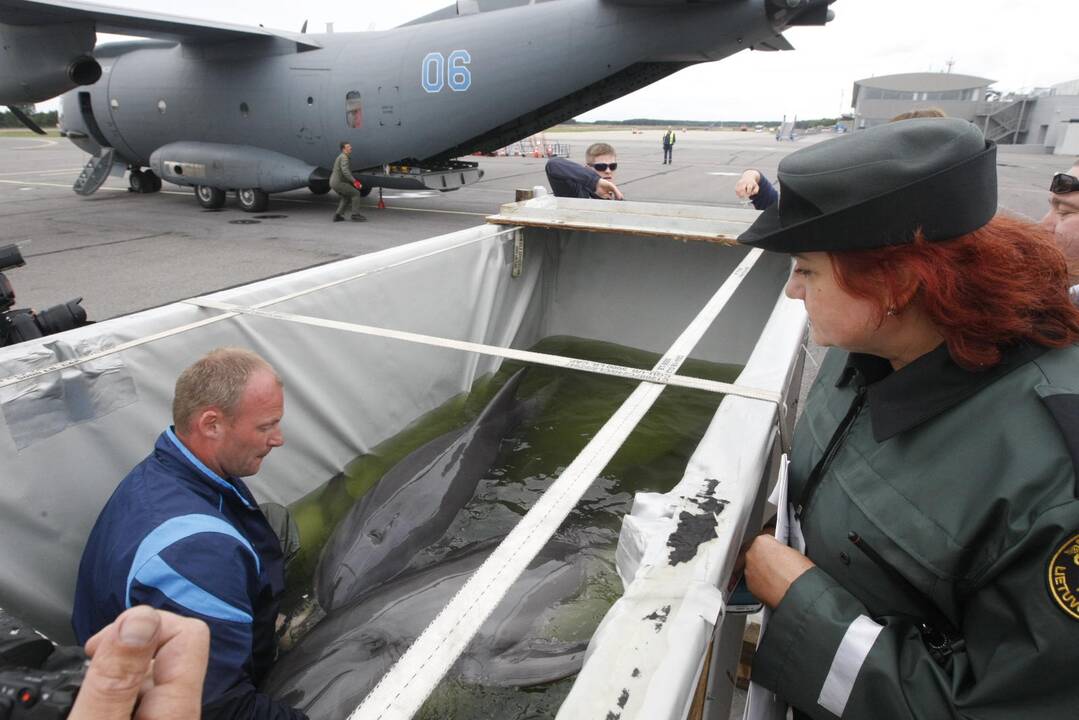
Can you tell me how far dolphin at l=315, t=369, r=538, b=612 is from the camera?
2.74 metres

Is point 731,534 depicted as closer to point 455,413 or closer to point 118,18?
point 455,413

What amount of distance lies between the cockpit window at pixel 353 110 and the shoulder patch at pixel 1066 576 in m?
11.9

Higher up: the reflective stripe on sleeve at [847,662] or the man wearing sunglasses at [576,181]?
the man wearing sunglasses at [576,181]

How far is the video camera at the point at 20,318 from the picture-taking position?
2.43 meters

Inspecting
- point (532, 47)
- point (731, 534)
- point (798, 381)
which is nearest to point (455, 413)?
point (798, 381)

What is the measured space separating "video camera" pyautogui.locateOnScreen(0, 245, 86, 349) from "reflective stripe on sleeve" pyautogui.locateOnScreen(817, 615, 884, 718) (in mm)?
2945

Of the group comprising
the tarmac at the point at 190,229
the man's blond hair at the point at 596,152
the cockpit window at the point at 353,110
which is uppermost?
the cockpit window at the point at 353,110

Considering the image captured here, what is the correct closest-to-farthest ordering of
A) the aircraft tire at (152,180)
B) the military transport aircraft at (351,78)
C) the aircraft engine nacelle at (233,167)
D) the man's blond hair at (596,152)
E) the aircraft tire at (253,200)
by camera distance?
the man's blond hair at (596,152) → the military transport aircraft at (351,78) → the aircraft engine nacelle at (233,167) → the aircraft tire at (253,200) → the aircraft tire at (152,180)

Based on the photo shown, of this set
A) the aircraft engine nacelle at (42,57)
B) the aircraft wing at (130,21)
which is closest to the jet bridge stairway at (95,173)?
the aircraft wing at (130,21)

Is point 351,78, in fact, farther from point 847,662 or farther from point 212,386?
point 847,662

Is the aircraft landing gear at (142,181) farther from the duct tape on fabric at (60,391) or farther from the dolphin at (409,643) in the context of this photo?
the dolphin at (409,643)

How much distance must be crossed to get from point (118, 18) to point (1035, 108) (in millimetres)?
54369

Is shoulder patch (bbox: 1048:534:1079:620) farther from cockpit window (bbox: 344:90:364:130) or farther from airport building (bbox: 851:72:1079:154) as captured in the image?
airport building (bbox: 851:72:1079:154)

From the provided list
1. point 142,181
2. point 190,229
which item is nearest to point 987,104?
point 142,181
